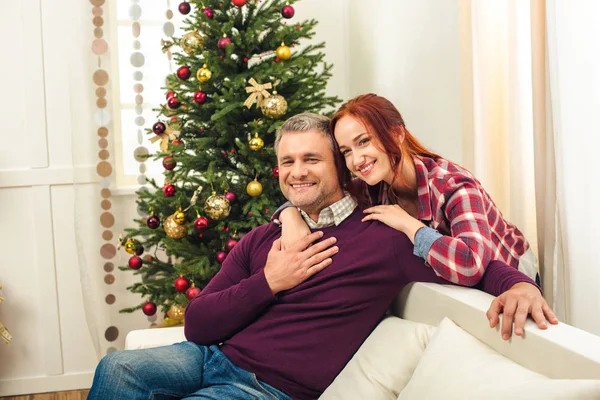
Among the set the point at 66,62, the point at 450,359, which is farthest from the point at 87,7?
the point at 450,359

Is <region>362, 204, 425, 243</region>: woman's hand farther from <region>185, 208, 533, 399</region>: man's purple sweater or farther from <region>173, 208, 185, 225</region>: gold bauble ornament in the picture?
<region>173, 208, 185, 225</region>: gold bauble ornament

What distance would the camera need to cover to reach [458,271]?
1.54 m

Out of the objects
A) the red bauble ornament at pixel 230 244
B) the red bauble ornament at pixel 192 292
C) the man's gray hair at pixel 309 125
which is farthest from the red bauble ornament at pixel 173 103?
the man's gray hair at pixel 309 125

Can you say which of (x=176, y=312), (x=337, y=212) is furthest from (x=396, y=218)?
(x=176, y=312)

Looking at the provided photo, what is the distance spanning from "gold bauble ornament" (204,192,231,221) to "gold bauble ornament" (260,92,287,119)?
40 centimetres

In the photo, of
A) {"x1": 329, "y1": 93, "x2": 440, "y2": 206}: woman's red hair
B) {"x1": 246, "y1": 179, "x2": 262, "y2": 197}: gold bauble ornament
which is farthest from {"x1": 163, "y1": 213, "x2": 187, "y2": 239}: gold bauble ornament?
{"x1": 329, "y1": 93, "x2": 440, "y2": 206}: woman's red hair

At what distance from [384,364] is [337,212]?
508 millimetres

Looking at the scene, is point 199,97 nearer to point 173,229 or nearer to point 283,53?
point 283,53

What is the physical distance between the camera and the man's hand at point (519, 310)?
4.08 feet

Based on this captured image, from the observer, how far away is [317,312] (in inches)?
67.8

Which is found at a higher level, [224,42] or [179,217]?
[224,42]

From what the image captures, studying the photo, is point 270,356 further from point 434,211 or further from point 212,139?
point 212,139

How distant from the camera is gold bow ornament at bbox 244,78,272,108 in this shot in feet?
8.40

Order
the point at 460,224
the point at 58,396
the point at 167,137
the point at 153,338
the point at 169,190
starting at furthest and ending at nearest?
1. the point at 58,396
2. the point at 167,137
3. the point at 169,190
4. the point at 153,338
5. the point at 460,224
